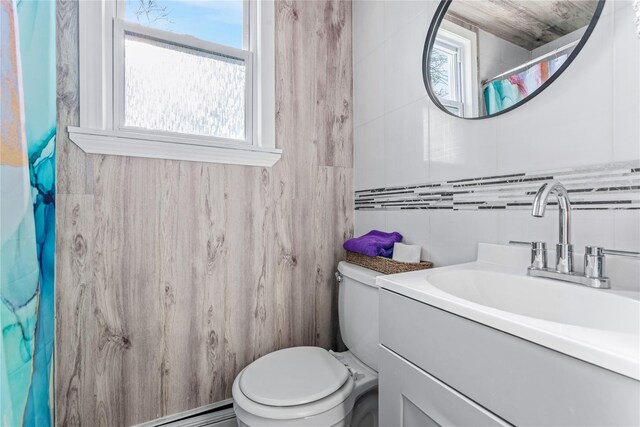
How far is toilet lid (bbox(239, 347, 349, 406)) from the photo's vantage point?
91 cm

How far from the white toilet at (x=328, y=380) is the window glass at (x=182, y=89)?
0.86m

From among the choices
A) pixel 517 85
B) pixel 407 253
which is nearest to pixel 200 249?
pixel 407 253

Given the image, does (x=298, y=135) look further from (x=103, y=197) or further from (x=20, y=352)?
(x=20, y=352)

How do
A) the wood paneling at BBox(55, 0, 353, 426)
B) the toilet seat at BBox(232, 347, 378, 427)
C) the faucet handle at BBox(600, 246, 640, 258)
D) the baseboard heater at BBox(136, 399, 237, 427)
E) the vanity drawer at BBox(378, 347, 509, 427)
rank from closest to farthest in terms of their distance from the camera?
the vanity drawer at BBox(378, 347, 509, 427) < the faucet handle at BBox(600, 246, 640, 258) < the toilet seat at BBox(232, 347, 378, 427) < the wood paneling at BBox(55, 0, 353, 426) < the baseboard heater at BBox(136, 399, 237, 427)

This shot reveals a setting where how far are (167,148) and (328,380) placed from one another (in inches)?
40.7

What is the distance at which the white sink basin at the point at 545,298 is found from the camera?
1.83 feet

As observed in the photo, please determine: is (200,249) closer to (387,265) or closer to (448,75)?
(387,265)

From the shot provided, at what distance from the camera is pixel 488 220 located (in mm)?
938

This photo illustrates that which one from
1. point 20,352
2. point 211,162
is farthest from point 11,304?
point 211,162

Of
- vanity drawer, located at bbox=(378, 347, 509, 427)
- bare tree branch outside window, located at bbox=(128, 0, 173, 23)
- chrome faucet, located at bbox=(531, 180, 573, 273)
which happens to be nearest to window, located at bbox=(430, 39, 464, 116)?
chrome faucet, located at bbox=(531, 180, 573, 273)

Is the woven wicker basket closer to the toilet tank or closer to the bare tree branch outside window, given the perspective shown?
the toilet tank

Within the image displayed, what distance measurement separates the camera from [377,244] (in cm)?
120

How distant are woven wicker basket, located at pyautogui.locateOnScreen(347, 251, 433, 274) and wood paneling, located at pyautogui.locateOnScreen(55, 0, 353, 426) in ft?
0.98

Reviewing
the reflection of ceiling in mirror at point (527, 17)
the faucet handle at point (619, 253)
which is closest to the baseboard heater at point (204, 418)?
the faucet handle at point (619, 253)
